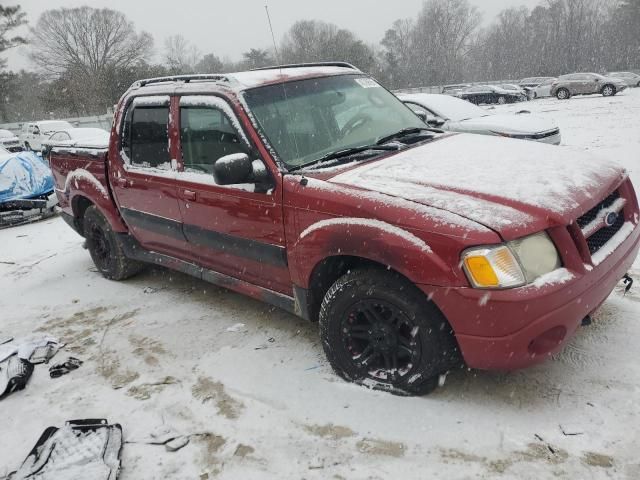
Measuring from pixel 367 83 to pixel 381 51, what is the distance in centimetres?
7083

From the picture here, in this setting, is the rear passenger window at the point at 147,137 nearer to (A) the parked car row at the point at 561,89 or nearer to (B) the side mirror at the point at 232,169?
(B) the side mirror at the point at 232,169

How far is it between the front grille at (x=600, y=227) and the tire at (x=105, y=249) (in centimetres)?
406

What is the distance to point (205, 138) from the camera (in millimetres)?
3596

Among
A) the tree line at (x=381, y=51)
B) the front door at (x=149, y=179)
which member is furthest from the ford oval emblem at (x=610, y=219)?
the tree line at (x=381, y=51)

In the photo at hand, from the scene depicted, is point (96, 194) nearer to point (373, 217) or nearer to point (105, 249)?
point (105, 249)

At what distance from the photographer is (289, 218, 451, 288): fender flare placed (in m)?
2.46

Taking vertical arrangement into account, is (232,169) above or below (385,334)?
above

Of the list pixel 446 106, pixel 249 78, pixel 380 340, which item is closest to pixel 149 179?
pixel 249 78

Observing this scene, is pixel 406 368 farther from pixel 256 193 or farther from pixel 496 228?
pixel 256 193

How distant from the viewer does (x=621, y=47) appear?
2472 inches

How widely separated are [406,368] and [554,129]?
6.47 meters

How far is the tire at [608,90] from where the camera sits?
85.7 ft

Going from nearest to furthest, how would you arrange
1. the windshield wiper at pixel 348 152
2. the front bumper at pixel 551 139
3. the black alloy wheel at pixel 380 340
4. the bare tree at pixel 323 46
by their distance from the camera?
the black alloy wheel at pixel 380 340 → the windshield wiper at pixel 348 152 → the front bumper at pixel 551 139 → the bare tree at pixel 323 46

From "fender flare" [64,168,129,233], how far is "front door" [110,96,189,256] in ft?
0.66
